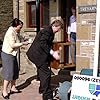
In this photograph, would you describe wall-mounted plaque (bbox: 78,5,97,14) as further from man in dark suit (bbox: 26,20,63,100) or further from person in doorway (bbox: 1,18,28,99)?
person in doorway (bbox: 1,18,28,99)

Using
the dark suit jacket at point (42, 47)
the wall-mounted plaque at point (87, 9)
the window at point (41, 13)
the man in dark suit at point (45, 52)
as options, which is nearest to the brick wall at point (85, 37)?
the wall-mounted plaque at point (87, 9)

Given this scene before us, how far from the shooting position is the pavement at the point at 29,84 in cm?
845

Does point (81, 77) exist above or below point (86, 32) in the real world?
below

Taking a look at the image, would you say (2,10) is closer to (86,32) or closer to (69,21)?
(69,21)

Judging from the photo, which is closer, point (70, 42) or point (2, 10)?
point (70, 42)

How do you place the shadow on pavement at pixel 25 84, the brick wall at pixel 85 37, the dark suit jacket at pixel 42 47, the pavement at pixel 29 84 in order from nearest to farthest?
the dark suit jacket at pixel 42 47, the brick wall at pixel 85 37, the pavement at pixel 29 84, the shadow on pavement at pixel 25 84

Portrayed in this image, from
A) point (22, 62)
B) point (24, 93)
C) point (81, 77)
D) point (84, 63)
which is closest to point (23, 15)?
point (22, 62)

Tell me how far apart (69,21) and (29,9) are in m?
2.32

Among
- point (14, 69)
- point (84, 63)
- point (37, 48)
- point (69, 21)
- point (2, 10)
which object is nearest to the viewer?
point (37, 48)

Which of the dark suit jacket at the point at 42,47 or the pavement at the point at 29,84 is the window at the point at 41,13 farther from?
the dark suit jacket at the point at 42,47

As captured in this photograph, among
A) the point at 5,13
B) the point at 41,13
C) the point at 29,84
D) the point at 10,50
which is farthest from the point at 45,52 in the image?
the point at 5,13

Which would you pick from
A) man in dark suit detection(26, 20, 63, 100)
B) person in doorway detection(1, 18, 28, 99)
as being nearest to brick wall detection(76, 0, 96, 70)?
man in dark suit detection(26, 20, 63, 100)

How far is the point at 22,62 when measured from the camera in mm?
12922

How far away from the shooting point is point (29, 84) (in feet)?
32.1
